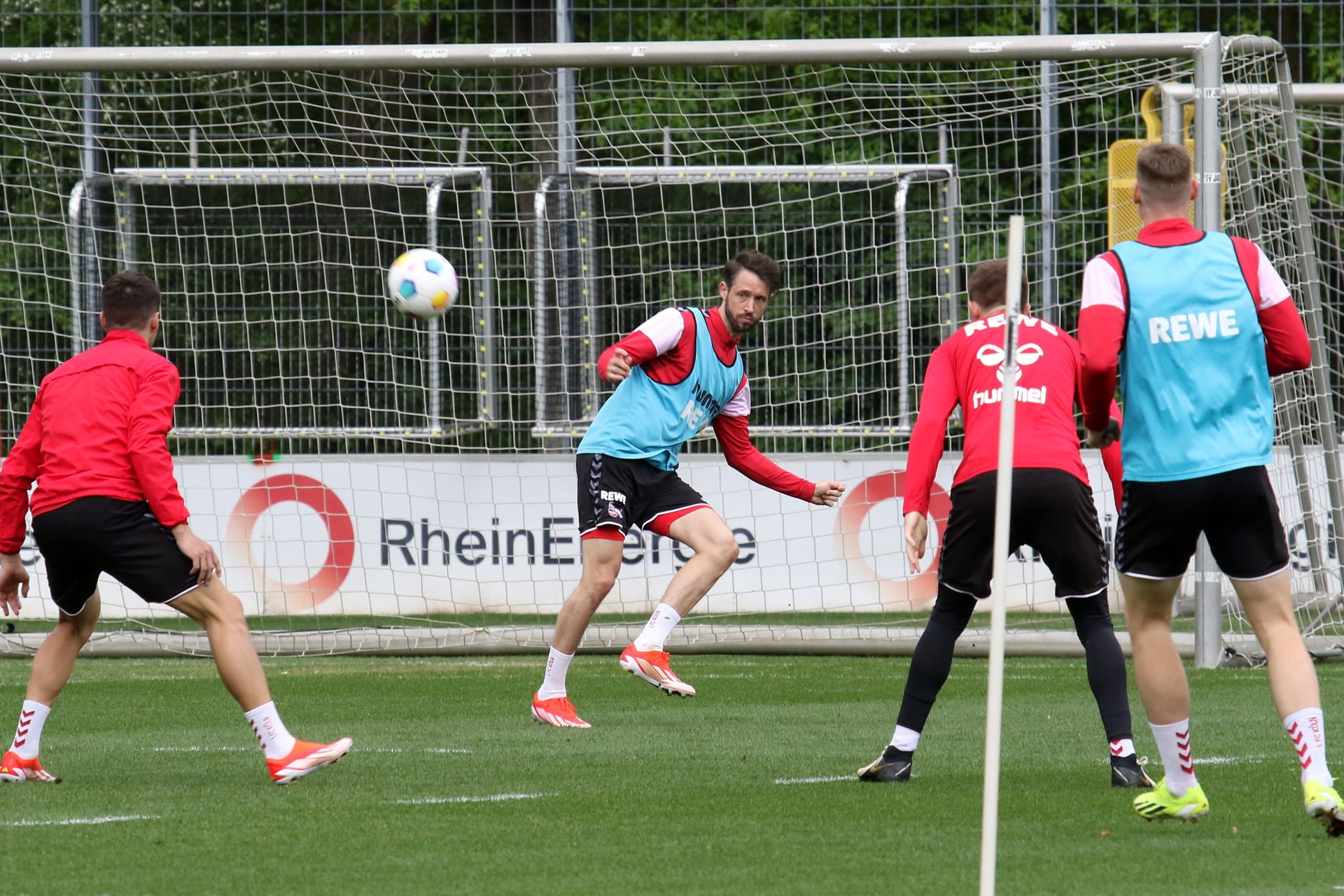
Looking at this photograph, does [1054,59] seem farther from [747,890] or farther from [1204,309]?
[747,890]

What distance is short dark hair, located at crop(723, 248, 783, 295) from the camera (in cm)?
793

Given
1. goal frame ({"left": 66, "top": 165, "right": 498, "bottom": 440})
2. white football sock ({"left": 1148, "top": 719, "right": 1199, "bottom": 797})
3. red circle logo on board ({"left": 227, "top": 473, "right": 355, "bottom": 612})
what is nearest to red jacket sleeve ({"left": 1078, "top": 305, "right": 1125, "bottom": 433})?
white football sock ({"left": 1148, "top": 719, "right": 1199, "bottom": 797})

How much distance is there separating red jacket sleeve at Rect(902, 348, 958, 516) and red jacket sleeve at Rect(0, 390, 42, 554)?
291cm

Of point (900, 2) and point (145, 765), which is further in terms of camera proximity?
point (900, 2)

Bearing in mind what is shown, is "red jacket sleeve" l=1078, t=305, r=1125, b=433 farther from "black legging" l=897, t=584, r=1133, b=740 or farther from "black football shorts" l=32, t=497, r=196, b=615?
"black football shorts" l=32, t=497, r=196, b=615

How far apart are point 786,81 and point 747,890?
12.2 metres

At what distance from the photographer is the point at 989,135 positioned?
1478 cm

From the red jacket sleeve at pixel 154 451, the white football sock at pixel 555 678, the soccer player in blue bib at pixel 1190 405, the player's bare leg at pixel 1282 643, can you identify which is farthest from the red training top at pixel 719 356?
the player's bare leg at pixel 1282 643

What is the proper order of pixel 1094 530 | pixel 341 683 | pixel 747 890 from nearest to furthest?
pixel 747 890 → pixel 1094 530 → pixel 341 683

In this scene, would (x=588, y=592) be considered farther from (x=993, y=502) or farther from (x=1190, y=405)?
(x=1190, y=405)

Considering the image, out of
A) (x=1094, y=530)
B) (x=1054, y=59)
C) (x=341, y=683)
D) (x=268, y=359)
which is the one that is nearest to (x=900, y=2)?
(x=1054, y=59)

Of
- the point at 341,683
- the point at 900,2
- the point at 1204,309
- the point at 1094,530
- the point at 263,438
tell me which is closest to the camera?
the point at 1204,309

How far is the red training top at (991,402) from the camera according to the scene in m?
5.85

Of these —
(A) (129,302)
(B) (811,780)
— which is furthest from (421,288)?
(B) (811,780)
